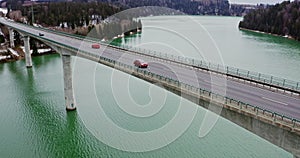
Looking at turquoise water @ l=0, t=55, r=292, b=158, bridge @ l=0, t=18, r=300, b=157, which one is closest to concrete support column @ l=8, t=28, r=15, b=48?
turquoise water @ l=0, t=55, r=292, b=158

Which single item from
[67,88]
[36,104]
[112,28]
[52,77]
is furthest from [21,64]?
[112,28]

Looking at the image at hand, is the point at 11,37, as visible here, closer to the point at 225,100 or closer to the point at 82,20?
the point at 82,20

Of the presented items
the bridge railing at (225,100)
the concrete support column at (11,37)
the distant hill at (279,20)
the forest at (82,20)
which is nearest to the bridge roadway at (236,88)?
the bridge railing at (225,100)

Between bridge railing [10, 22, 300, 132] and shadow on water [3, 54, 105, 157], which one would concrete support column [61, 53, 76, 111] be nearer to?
shadow on water [3, 54, 105, 157]

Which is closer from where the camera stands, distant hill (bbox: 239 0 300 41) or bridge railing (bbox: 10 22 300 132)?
bridge railing (bbox: 10 22 300 132)

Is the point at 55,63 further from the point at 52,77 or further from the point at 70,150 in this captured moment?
the point at 70,150

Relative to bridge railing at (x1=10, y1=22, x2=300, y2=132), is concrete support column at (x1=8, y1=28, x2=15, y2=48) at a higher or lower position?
higher

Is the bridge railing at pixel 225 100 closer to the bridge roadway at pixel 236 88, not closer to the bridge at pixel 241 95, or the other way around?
the bridge at pixel 241 95

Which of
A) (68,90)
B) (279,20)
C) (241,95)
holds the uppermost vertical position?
(279,20)

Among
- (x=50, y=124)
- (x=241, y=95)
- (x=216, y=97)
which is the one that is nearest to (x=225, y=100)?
(x=216, y=97)
